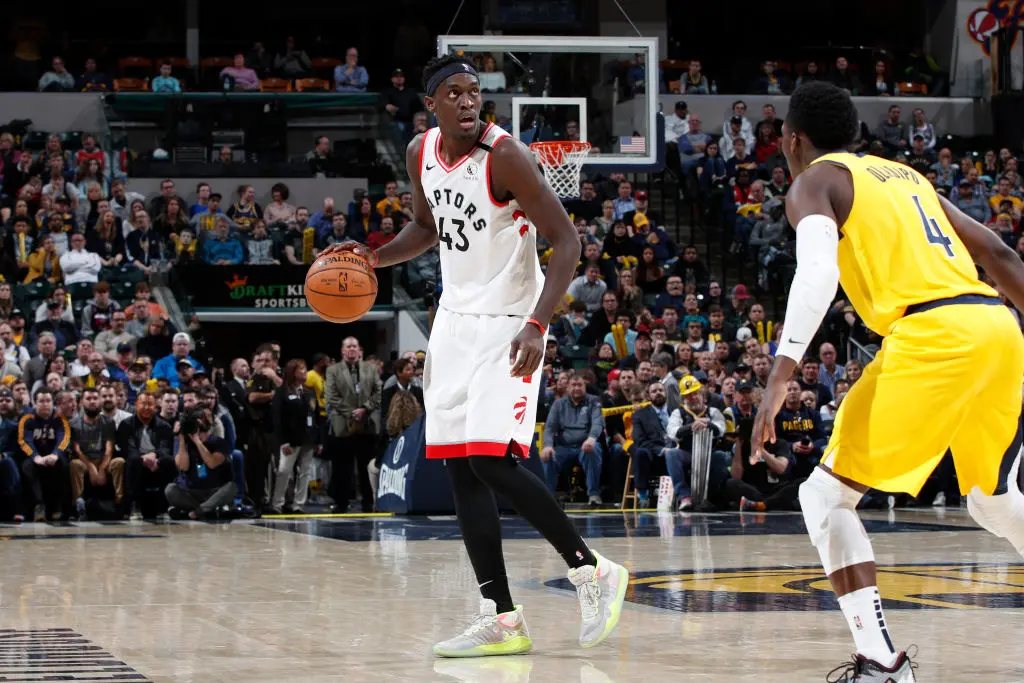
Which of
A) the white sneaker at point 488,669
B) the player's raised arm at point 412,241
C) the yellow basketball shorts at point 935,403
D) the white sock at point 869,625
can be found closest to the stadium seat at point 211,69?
the player's raised arm at point 412,241

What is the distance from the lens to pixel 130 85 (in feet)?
76.8

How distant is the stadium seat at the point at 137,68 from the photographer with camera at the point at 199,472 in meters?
12.9

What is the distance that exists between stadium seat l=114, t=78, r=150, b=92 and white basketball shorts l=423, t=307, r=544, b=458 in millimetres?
19111

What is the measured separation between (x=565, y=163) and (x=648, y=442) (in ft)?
10.4

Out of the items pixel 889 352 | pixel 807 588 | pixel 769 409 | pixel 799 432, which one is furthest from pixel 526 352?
pixel 799 432

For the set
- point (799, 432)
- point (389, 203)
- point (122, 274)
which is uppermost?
point (389, 203)

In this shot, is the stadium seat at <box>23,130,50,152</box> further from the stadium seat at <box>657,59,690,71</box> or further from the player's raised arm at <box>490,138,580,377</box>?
the player's raised arm at <box>490,138,580,377</box>

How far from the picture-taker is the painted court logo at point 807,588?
247 inches

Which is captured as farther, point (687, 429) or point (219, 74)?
point (219, 74)

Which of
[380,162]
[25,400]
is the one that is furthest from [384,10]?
[25,400]

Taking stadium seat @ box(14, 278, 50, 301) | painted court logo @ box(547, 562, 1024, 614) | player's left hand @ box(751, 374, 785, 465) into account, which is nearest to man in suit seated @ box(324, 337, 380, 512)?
stadium seat @ box(14, 278, 50, 301)

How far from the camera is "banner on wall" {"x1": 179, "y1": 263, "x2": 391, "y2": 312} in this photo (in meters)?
18.3

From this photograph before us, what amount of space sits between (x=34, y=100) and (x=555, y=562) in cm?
1664

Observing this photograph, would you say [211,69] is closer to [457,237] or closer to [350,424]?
[350,424]
